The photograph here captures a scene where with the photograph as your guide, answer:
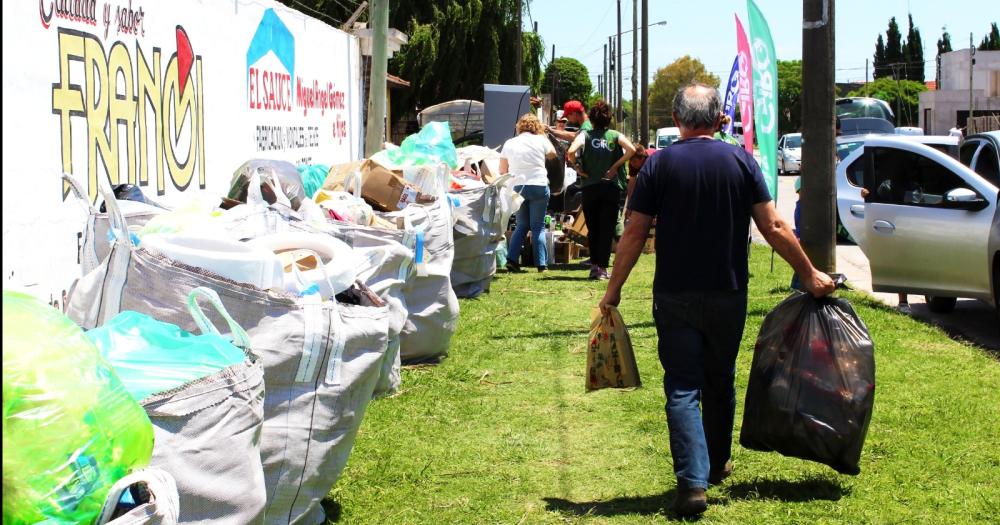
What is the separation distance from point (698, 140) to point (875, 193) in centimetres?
546

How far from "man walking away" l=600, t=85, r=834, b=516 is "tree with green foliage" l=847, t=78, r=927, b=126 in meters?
86.3

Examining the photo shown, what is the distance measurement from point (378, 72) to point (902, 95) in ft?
285

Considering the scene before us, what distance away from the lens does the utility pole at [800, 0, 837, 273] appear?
9.66 metres

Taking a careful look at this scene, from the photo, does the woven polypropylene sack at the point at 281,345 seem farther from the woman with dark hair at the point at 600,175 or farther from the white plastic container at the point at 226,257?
the woman with dark hair at the point at 600,175

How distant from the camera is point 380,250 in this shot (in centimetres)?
580

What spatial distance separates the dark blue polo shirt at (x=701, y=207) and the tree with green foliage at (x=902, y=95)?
86.4 m

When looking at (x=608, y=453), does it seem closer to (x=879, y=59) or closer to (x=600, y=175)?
(x=600, y=175)

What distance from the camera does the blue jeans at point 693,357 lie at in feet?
14.6

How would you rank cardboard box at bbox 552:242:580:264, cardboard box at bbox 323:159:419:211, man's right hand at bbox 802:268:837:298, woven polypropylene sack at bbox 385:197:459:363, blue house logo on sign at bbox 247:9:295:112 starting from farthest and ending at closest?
cardboard box at bbox 552:242:580:264
blue house logo on sign at bbox 247:9:295:112
cardboard box at bbox 323:159:419:211
woven polypropylene sack at bbox 385:197:459:363
man's right hand at bbox 802:268:837:298

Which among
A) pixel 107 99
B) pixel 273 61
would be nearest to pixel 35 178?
pixel 107 99

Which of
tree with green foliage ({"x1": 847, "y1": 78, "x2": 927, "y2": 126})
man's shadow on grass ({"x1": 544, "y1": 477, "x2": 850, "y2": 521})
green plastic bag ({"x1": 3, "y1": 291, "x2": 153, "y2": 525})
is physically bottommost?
man's shadow on grass ({"x1": 544, "y1": 477, "x2": 850, "y2": 521})

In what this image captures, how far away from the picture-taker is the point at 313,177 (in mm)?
8266

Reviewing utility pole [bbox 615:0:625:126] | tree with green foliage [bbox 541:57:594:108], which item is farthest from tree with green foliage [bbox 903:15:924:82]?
utility pole [bbox 615:0:625:126]

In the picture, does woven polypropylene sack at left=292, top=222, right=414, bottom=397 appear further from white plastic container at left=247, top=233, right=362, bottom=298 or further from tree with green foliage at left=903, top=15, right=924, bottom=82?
tree with green foliage at left=903, top=15, right=924, bottom=82
